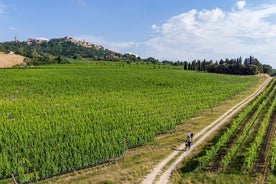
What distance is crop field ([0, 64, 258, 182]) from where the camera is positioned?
25.2 meters

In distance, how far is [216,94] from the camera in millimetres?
63719

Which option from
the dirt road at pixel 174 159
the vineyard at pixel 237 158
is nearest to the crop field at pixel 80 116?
the vineyard at pixel 237 158

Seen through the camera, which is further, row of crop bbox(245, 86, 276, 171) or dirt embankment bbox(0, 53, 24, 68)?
dirt embankment bbox(0, 53, 24, 68)

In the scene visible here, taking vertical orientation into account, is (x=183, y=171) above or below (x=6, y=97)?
below

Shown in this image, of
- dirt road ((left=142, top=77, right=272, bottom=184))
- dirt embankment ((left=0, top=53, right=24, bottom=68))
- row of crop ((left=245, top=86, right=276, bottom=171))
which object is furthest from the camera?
dirt embankment ((left=0, top=53, right=24, bottom=68))

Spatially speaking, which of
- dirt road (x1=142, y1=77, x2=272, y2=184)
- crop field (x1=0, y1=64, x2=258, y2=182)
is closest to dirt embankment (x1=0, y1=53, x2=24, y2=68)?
crop field (x1=0, y1=64, x2=258, y2=182)

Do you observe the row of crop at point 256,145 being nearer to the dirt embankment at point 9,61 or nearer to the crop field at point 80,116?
the crop field at point 80,116

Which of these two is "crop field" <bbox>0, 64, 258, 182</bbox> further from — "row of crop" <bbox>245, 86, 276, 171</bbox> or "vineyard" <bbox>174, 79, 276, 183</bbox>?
"vineyard" <bbox>174, 79, 276, 183</bbox>

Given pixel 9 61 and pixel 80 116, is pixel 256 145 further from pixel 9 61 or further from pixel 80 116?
pixel 9 61

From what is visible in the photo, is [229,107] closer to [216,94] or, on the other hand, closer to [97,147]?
[216,94]

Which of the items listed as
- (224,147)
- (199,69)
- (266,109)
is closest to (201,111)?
(266,109)

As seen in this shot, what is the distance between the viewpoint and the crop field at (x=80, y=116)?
2517 cm

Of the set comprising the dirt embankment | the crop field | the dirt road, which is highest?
the dirt embankment

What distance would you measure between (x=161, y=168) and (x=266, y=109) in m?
30.7
